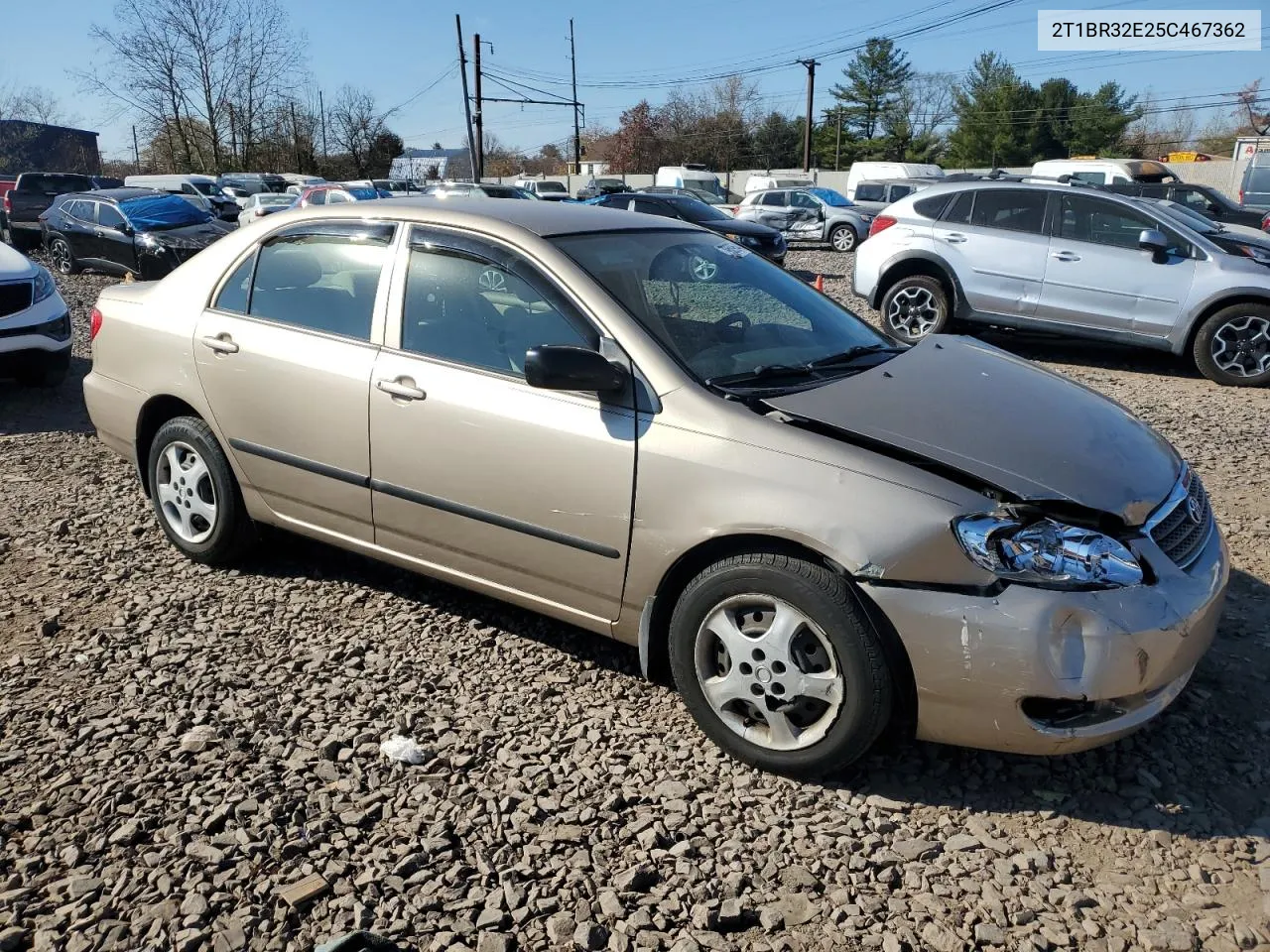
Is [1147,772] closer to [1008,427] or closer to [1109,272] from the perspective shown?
[1008,427]

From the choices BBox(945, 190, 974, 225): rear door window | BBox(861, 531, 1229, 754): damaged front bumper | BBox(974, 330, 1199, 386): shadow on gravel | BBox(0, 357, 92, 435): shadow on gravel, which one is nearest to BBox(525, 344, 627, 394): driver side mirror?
BBox(861, 531, 1229, 754): damaged front bumper

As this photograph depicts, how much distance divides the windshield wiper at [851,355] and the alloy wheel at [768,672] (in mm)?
1039

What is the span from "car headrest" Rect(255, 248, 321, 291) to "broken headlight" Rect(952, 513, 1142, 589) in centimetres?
283

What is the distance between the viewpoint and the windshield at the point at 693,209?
18109 mm

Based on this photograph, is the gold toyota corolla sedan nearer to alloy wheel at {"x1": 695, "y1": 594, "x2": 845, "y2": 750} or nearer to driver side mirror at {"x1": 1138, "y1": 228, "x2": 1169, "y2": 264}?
alloy wheel at {"x1": 695, "y1": 594, "x2": 845, "y2": 750}

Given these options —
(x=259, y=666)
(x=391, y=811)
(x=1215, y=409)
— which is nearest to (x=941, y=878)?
(x=391, y=811)

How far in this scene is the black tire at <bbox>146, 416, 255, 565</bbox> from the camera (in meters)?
4.28

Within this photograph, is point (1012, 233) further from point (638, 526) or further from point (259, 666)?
point (259, 666)

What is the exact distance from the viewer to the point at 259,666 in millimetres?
3658

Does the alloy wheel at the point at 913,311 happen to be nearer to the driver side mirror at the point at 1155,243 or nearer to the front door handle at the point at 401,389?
the driver side mirror at the point at 1155,243

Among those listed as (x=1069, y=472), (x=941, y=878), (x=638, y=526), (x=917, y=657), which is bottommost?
(x=941, y=878)

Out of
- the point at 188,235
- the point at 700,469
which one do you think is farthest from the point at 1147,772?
the point at 188,235

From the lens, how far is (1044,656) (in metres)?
2.59

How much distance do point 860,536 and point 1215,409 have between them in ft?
20.6
